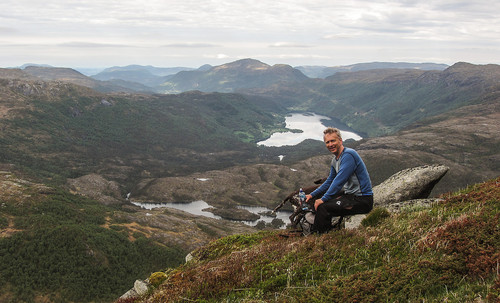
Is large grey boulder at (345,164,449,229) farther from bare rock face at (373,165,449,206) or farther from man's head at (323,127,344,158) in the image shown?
man's head at (323,127,344,158)

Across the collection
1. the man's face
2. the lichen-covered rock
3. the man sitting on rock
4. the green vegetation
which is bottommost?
the green vegetation

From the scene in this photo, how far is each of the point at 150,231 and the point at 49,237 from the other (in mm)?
42332

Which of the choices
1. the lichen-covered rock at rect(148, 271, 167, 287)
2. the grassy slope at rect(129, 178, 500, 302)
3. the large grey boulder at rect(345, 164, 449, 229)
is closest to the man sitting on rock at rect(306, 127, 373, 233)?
the grassy slope at rect(129, 178, 500, 302)

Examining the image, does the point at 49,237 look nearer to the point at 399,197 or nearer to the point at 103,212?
the point at 103,212

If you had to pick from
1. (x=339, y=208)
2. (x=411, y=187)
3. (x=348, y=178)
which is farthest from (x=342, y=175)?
(x=411, y=187)

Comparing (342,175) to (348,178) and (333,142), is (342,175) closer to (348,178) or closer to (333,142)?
(348,178)

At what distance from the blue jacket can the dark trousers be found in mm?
216

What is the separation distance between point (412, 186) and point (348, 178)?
7.17m

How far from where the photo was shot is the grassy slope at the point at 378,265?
25.5 ft

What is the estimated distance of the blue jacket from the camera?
11.7 metres

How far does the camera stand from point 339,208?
39.0 ft

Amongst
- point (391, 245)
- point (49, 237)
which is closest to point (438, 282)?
point (391, 245)

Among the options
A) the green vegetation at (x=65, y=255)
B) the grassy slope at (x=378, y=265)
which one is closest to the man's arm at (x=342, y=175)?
the grassy slope at (x=378, y=265)

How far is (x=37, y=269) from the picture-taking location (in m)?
77.6
